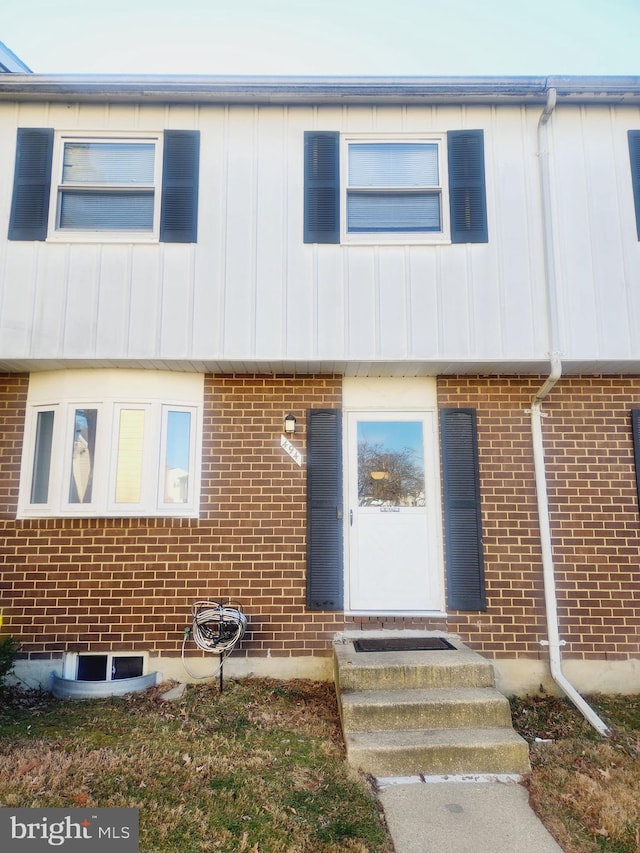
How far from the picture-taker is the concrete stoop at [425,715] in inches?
128

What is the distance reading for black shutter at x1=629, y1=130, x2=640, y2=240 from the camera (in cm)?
504

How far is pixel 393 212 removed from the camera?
202 inches

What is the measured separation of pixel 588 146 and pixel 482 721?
531 centimetres

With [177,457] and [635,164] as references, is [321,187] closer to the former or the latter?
[177,457]

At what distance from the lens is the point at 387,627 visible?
4.83 meters

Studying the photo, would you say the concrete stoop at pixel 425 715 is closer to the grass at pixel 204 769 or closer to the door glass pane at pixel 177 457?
the grass at pixel 204 769

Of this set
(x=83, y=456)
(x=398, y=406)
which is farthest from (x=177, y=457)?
(x=398, y=406)

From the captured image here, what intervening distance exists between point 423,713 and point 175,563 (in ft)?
8.49

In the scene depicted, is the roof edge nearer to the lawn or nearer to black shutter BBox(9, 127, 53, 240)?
black shutter BBox(9, 127, 53, 240)

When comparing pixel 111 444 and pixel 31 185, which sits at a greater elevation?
pixel 31 185

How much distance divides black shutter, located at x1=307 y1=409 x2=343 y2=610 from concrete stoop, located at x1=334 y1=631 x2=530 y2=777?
2.17 feet

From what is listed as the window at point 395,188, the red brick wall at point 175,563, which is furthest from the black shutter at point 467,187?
the red brick wall at point 175,563

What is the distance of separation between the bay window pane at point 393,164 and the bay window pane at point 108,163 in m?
2.08

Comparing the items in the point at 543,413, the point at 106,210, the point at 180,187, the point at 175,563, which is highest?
the point at 180,187
